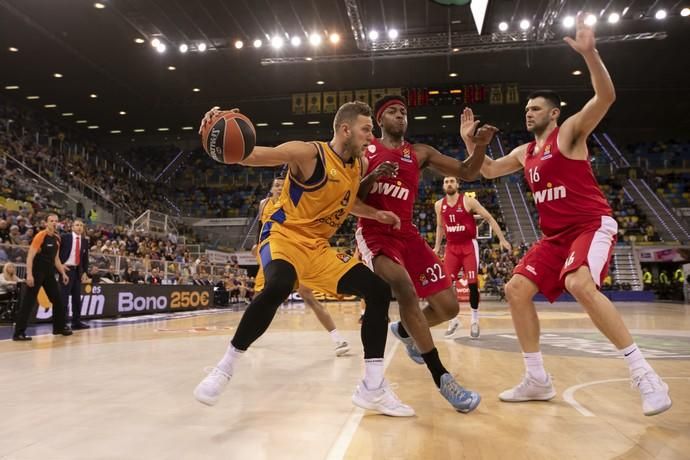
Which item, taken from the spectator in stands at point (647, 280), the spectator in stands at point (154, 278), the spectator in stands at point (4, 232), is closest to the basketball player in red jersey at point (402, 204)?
the spectator in stands at point (4, 232)

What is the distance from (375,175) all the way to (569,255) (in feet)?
4.53

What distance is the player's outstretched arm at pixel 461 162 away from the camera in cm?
366

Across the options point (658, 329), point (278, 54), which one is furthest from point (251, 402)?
point (278, 54)

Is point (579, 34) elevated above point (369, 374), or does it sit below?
above

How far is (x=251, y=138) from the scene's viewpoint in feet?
9.49

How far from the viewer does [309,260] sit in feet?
10.7

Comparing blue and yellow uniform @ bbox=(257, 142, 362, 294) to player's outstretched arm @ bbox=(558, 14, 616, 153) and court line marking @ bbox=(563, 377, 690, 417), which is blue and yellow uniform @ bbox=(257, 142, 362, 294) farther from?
court line marking @ bbox=(563, 377, 690, 417)

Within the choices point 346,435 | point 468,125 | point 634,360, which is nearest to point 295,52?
point 468,125

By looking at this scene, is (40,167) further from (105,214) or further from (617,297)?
(617,297)

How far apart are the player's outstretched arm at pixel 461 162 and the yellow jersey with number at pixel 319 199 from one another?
85 centimetres

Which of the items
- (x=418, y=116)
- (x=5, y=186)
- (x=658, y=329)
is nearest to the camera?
(x=658, y=329)

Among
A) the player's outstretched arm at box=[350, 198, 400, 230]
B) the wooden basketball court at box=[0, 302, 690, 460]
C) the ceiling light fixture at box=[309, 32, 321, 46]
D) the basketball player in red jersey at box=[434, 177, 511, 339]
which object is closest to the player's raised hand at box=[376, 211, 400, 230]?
the player's outstretched arm at box=[350, 198, 400, 230]

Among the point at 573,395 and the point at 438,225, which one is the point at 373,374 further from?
the point at 438,225

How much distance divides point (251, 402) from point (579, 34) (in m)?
3.02
